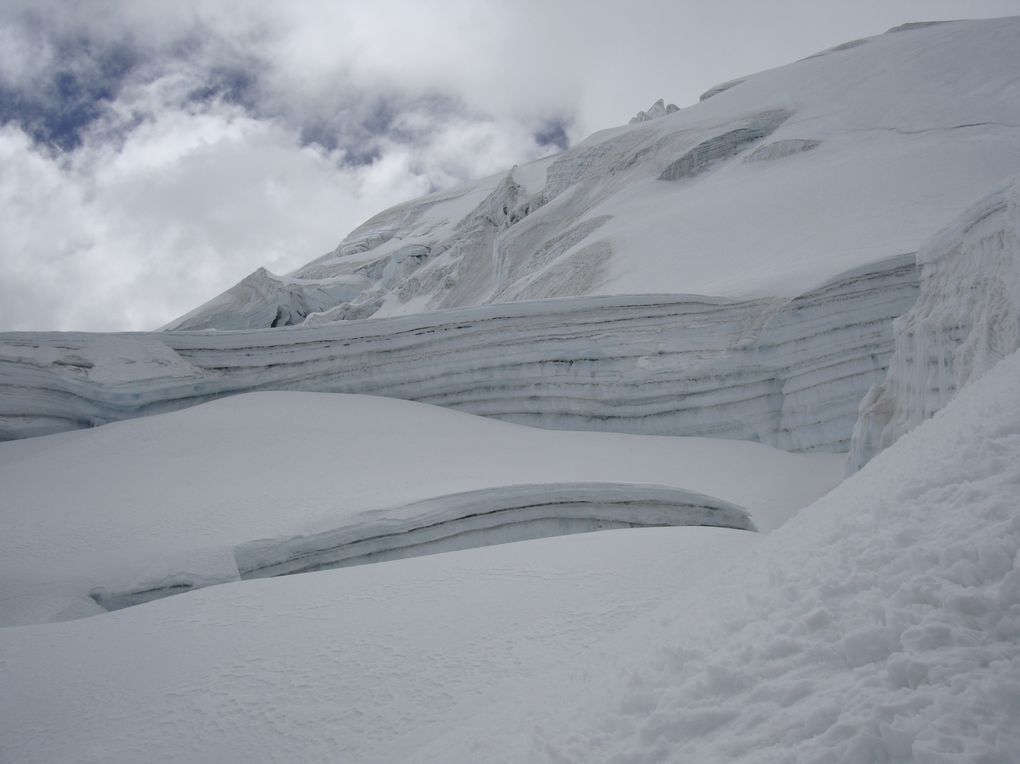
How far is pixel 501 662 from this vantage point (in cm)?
189

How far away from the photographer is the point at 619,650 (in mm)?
1496

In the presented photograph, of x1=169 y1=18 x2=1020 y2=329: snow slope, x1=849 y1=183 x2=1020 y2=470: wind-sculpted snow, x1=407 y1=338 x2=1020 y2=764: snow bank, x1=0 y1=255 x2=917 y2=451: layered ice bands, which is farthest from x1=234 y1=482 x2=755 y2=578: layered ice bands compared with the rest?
x1=169 y1=18 x2=1020 y2=329: snow slope

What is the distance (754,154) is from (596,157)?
5.78 metres

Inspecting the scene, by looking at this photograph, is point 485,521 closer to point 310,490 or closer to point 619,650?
point 310,490

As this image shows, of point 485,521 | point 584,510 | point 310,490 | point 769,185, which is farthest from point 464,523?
point 769,185

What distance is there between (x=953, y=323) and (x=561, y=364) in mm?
3607

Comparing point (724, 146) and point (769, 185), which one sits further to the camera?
point (724, 146)

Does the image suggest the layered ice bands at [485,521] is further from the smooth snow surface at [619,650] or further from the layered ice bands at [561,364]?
the layered ice bands at [561,364]

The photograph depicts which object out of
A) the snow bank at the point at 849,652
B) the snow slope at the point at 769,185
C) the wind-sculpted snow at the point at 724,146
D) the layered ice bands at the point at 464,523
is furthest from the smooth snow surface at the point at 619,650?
the wind-sculpted snow at the point at 724,146

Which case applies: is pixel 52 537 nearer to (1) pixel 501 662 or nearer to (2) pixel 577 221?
(1) pixel 501 662

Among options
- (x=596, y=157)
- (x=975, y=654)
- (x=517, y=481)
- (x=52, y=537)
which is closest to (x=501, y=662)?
(x=975, y=654)

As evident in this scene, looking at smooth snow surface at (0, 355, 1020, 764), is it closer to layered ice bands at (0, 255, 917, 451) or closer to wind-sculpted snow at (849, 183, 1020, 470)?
wind-sculpted snow at (849, 183, 1020, 470)

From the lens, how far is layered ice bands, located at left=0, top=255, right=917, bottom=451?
588 centimetres

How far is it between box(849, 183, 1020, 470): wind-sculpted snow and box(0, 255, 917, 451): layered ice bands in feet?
6.54
